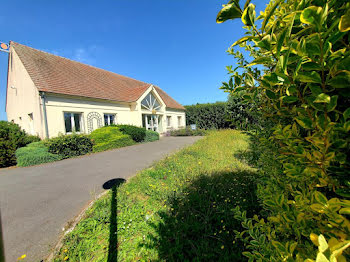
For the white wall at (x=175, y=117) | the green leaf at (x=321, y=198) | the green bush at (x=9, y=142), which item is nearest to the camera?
the green leaf at (x=321, y=198)

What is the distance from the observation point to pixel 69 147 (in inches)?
329

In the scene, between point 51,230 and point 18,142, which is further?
point 18,142

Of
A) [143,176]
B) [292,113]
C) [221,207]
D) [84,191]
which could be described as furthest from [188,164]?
[292,113]

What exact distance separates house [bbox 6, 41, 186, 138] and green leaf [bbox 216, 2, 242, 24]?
11618 mm

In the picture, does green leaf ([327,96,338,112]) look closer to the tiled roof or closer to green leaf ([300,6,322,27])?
green leaf ([300,6,322,27])

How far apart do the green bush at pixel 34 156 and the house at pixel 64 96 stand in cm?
212

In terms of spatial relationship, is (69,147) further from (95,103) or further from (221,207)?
(221,207)

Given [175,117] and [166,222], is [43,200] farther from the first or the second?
[175,117]

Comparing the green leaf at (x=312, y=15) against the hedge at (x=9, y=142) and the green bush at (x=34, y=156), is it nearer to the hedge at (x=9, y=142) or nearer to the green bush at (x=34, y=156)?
the green bush at (x=34, y=156)

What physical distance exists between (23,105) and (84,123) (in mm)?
4763

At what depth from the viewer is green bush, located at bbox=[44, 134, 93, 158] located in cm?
796

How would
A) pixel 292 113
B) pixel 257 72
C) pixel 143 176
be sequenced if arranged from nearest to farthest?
pixel 292 113, pixel 257 72, pixel 143 176

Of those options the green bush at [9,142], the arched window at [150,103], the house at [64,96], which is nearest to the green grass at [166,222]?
the green bush at [9,142]

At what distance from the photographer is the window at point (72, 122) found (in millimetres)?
10492
